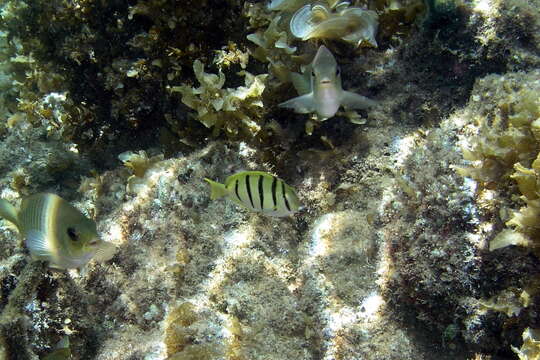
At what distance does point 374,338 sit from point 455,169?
4.20 feet

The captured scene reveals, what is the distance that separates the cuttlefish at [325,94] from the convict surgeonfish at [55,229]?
1901 millimetres

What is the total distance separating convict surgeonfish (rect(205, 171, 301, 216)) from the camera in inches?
89.7

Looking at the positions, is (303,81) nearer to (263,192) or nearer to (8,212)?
(263,192)

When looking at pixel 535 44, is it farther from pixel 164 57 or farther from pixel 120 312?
pixel 120 312

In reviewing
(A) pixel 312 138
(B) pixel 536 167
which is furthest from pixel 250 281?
(B) pixel 536 167

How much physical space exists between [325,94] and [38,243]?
2.24 metres

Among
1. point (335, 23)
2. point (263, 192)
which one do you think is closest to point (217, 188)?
point (263, 192)

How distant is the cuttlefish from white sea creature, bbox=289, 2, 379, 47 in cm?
63

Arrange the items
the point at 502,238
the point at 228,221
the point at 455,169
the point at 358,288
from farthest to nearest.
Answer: the point at 228,221
the point at 358,288
the point at 455,169
the point at 502,238

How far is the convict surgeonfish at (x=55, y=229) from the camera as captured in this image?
218 cm

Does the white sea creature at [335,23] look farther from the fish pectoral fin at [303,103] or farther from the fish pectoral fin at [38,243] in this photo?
the fish pectoral fin at [38,243]

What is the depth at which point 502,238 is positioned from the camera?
6.93ft

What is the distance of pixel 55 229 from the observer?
2.18m

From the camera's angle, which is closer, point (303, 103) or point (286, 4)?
point (303, 103)
